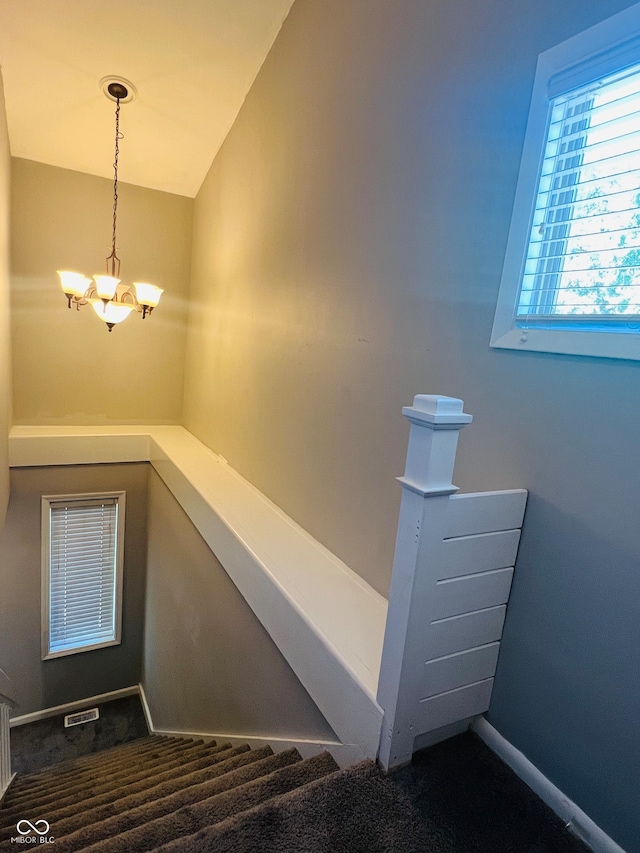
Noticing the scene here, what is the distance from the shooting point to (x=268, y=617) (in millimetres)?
1917

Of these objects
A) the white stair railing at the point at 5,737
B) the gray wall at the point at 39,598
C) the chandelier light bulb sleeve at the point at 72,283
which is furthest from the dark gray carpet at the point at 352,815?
the gray wall at the point at 39,598

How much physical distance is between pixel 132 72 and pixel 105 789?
382 centimetres

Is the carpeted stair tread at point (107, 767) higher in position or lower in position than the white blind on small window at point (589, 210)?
lower

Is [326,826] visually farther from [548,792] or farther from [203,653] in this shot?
[203,653]

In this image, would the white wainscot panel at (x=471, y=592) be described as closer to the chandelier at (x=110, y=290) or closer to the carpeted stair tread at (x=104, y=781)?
the carpeted stair tread at (x=104, y=781)

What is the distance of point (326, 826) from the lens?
1044 millimetres

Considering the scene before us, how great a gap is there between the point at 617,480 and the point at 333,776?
3.22 feet

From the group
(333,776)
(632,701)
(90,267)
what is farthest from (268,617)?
(90,267)

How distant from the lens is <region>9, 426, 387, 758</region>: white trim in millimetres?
1380

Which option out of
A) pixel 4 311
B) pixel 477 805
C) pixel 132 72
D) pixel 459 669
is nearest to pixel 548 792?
pixel 477 805

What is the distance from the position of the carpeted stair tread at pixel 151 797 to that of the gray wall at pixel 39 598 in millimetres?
2668

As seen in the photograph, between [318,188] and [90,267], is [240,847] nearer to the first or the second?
[318,188]

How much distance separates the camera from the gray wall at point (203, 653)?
1.88m

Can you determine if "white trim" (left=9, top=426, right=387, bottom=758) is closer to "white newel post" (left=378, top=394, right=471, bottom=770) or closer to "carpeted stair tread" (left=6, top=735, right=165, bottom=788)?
"white newel post" (left=378, top=394, right=471, bottom=770)
